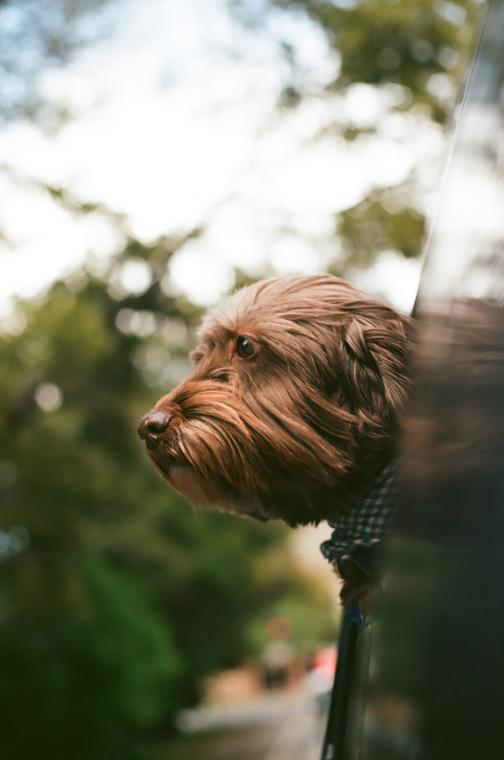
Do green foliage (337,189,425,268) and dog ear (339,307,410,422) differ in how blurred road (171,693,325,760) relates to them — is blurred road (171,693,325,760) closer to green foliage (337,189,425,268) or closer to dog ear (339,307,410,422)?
green foliage (337,189,425,268)

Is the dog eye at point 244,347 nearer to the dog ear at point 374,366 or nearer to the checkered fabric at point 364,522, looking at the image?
the dog ear at point 374,366

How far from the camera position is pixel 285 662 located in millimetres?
35594

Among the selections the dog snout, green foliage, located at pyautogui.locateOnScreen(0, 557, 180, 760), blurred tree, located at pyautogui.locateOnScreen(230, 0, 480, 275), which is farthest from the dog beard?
green foliage, located at pyautogui.locateOnScreen(0, 557, 180, 760)

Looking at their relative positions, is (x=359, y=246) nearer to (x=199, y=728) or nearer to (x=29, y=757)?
(x=29, y=757)

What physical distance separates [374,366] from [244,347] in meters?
0.33

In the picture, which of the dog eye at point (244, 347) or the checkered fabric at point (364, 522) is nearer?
the checkered fabric at point (364, 522)

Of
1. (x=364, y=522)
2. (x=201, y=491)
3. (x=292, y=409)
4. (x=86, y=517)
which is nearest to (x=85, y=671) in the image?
(x=86, y=517)

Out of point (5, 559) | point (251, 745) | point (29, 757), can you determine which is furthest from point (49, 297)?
point (251, 745)

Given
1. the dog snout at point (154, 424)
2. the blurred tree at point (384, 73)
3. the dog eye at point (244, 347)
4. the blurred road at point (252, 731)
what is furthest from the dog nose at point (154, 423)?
the blurred road at point (252, 731)

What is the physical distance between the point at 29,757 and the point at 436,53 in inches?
465

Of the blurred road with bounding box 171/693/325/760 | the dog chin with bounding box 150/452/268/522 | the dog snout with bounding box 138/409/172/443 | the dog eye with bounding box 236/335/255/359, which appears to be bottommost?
the dog chin with bounding box 150/452/268/522

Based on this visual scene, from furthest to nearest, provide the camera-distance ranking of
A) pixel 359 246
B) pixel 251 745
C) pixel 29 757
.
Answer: pixel 251 745 < pixel 29 757 < pixel 359 246

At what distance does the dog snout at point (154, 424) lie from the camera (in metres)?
2.07

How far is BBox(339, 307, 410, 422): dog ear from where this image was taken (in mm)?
1901
